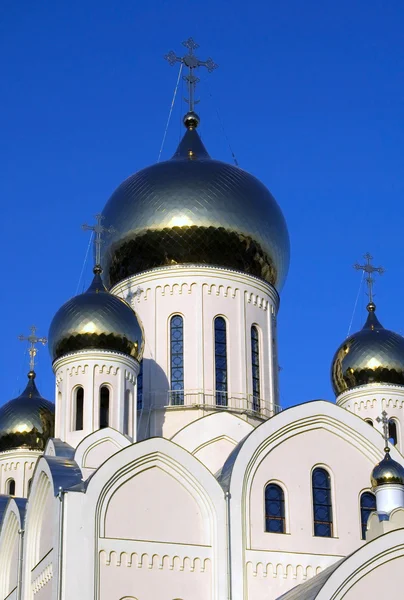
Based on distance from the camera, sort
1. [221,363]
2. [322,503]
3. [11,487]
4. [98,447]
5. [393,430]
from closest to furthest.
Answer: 1. [322,503]
2. [98,447]
3. [221,363]
4. [393,430]
5. [11,487]

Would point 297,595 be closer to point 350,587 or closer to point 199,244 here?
point 350,587

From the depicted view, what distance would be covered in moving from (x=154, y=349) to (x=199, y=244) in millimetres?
1974

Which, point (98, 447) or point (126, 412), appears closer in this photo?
point (98, 447)

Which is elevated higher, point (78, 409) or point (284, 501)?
point (78, 409)

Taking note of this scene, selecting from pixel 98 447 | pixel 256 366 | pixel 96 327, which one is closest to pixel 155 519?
pixel 98 447

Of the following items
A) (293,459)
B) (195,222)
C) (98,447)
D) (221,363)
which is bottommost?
(293,459)

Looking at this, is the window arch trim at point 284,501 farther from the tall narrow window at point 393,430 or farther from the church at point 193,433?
the tall narrow window at point 393,430

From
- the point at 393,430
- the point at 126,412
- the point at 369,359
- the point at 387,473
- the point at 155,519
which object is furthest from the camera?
the point at 369,359

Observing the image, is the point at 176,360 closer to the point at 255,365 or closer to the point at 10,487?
Answer: the point at 255,365

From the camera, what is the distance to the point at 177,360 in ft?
66.8

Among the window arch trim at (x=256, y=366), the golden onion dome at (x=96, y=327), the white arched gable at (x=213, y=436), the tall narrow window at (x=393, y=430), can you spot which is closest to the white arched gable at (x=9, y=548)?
the golden onion dome at (x=96, y=327)

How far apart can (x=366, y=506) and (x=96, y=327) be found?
16.5 ft

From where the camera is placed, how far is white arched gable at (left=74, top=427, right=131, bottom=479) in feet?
59.0

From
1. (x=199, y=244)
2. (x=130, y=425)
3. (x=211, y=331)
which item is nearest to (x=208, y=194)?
(x=199, y=244)
